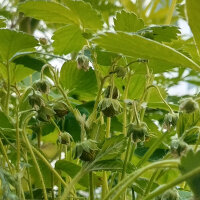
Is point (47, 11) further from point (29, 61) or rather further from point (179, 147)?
point (179, 147)

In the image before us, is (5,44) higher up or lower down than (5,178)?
higher up

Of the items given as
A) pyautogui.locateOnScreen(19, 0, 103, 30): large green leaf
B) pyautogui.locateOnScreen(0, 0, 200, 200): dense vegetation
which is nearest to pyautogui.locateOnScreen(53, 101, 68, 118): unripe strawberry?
pyautogui.locateOnScreen(0, 0, 200, 200): dense vegetation

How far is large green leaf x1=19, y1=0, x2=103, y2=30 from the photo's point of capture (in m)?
0.48

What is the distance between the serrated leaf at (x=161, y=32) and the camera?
439mm

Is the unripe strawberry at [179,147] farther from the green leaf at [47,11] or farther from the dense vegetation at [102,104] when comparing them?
the green leaf at [47,11]

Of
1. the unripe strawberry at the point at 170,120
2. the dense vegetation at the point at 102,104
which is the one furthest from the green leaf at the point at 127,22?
the unripe strawberry at the point at 170,120

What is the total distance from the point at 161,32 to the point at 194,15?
0.12 meters

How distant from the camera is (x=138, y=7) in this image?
2.57 ft

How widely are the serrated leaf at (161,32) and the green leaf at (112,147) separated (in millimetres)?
109

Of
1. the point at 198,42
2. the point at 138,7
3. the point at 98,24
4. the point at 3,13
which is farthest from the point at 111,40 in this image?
the point at 3,13

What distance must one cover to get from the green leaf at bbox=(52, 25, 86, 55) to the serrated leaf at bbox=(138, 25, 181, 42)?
13 cm

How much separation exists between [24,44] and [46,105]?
8cm

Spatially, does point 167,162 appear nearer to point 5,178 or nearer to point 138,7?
point 5,178

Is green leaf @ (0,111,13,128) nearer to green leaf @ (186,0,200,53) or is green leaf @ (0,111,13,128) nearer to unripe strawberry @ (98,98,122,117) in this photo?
unripe strawberry @ (98,98,122,117)
